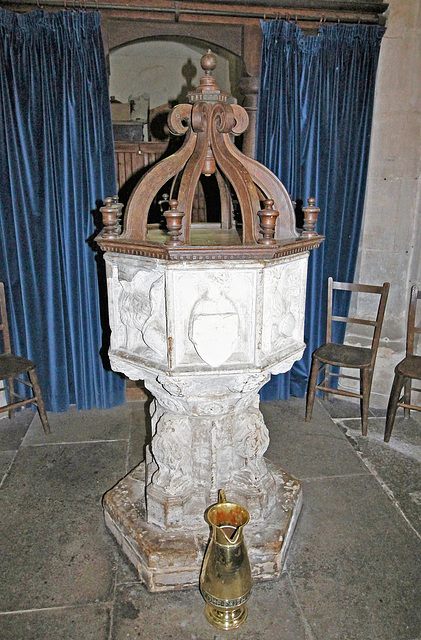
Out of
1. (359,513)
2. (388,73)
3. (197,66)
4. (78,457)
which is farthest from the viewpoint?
(197,66)

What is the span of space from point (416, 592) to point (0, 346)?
2720 mm

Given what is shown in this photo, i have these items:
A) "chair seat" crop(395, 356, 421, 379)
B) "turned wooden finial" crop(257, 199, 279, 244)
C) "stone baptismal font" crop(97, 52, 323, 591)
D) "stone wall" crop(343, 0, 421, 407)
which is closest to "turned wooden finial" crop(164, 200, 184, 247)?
"stone baptismal font" crop(97, 52, 323, 591)

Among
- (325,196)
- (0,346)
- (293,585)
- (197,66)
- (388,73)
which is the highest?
(197,66)

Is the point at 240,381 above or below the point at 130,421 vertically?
above

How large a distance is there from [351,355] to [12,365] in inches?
84.8

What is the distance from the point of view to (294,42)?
2.99m

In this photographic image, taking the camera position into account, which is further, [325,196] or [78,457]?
[325,196]

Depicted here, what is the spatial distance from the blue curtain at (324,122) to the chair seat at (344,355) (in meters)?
0.42

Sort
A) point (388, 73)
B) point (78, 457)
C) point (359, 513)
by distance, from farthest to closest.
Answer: point (388, 73) < point (78, 457) < point (359, 513)

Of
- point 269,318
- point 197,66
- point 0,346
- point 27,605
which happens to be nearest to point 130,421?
point 0,346

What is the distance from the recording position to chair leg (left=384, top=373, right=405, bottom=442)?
2.92 meters

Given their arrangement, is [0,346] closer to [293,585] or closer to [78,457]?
[78,457]

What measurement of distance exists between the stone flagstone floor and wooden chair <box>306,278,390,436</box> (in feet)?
0.76

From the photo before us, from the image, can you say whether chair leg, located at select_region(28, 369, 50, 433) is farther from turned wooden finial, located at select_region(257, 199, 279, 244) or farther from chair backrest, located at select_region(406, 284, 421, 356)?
chair backrest, located at select_region(406, 284, 421, 356)
